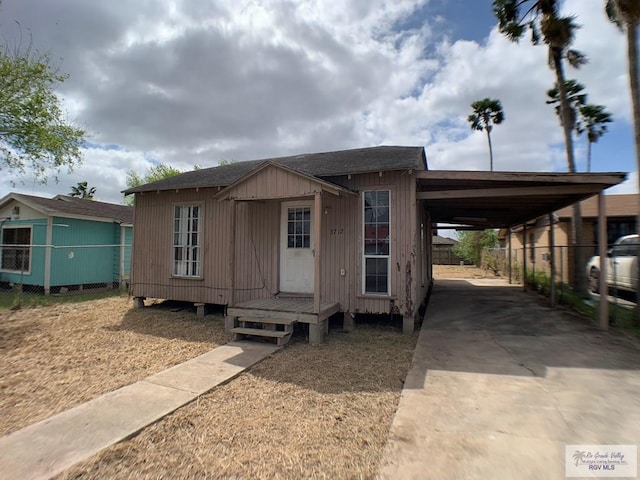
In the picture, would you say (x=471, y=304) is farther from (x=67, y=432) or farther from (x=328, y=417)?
(x=67, y=432)

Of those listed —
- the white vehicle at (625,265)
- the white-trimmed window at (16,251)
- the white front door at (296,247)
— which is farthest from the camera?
the white-trimmed window at (16,251)

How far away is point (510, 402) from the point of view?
140 inches

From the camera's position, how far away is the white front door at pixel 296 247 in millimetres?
7309

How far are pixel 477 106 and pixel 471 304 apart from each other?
17.8 metres

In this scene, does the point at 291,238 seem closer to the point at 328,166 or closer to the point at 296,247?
the point at 296,247

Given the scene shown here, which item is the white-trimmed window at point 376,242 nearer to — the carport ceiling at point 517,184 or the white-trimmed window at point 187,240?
the carport ceiling at point 517,184

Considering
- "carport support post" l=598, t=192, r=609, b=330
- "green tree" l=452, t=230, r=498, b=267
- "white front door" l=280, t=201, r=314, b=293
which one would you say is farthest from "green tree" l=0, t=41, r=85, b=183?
"green tree" l=452, t=230, r=498, b=267

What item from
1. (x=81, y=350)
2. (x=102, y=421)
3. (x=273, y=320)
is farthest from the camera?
(x=273, y=320)

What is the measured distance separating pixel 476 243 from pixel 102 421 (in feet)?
92.0

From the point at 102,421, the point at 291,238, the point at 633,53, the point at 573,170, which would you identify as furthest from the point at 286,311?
the point at 573,170

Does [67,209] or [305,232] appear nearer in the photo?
[305,232]

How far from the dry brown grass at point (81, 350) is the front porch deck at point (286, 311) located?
0.66 metres

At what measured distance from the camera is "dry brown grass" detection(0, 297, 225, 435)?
3.68 metres

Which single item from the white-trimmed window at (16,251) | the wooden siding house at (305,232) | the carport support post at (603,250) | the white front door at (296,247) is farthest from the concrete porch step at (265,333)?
the white-trimmed window at (16,251)
